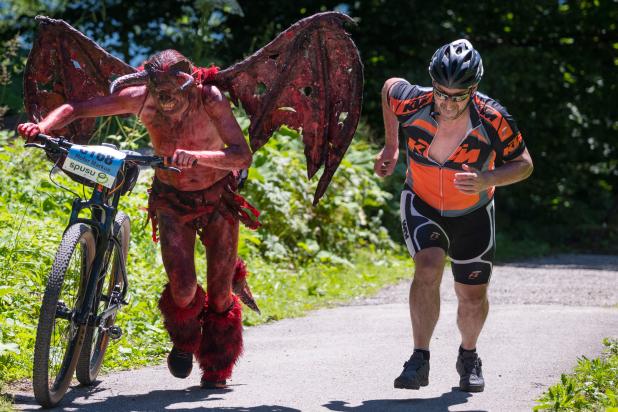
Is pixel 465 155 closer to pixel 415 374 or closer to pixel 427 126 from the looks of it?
pixel 427 126

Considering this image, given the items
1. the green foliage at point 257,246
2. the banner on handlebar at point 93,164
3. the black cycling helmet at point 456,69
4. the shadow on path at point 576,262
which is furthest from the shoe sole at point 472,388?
the shadow on path at point 576,262

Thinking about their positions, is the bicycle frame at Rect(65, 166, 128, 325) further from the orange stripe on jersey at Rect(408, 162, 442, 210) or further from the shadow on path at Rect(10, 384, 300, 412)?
the orange stripe on jersey at Rect(408, 162, 442, 210)

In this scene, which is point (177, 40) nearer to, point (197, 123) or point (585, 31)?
point (585, 31)

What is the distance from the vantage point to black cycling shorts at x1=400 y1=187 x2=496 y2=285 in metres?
5.46

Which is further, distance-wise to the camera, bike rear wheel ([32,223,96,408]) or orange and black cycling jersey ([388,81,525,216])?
orange and black cycling jersey ([388,81,525,216])

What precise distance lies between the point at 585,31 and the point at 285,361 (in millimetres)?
10382

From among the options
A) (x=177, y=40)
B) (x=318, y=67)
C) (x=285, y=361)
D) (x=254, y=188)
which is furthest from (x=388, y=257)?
(x=318, y=67)

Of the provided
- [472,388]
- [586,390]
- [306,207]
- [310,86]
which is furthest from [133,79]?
[306,207]

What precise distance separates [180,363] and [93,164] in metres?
1.24

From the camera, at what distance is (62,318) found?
4.83 m

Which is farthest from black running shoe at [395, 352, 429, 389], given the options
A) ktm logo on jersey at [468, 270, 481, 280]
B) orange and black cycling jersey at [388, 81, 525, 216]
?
orange and black cycling jersey at [388, 81, 525, 216]

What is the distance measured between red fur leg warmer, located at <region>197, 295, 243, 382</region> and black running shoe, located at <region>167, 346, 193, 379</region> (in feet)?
0.22

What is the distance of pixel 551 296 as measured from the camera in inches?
371

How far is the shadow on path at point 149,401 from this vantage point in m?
4.95
